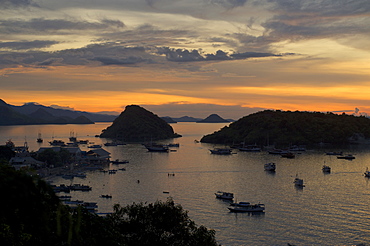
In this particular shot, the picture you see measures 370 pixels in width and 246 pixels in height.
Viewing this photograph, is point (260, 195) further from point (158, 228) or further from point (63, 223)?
point (63, 223)

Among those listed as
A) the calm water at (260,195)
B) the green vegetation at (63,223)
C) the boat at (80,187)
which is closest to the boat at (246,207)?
the calm water at (260,195)

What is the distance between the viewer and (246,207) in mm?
55031

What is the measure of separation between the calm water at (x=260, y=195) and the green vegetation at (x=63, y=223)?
20149mm

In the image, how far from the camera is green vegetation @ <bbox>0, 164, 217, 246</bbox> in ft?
30.0

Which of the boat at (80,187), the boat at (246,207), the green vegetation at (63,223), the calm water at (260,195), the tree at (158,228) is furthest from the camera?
the boat at (80,187)

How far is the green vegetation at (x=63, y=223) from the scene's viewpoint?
9133mm

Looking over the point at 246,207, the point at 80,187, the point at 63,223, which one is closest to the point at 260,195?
the point at 246,207

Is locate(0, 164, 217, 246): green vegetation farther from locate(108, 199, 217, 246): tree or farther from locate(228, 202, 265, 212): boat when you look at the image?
locate(228, 202, 265, 212): boat

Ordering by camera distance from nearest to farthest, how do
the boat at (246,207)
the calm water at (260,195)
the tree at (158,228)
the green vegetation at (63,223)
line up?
the green vegetation at (63,223)
the tree at (158,228)
the calm water at (260,195)
the boat at (246,207)

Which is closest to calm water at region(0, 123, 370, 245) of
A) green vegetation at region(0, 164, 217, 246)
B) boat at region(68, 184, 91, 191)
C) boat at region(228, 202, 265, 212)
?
boat at region(228, 202, 265, 212)

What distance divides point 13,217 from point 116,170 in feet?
263

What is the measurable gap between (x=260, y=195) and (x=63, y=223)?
177 feet

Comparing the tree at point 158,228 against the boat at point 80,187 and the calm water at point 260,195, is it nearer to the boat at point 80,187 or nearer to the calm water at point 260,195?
the calm water at point 260,195

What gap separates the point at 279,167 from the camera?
10488 cm
